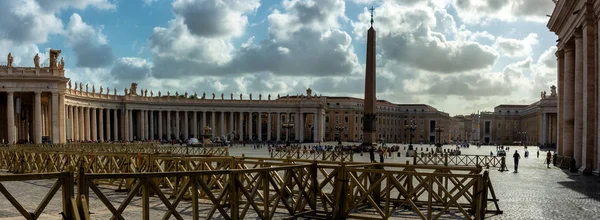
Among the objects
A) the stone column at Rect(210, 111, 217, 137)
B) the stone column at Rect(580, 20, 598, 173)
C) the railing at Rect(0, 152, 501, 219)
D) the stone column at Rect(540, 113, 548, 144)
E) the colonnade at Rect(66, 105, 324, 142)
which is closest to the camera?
the railing at Rect(0, 152, 501, 219)

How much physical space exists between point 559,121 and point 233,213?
31.5 metres

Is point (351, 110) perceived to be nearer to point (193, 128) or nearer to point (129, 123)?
point (193, 128)

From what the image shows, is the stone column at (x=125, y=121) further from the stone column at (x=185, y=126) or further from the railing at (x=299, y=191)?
the railing at (x=299, y=191)

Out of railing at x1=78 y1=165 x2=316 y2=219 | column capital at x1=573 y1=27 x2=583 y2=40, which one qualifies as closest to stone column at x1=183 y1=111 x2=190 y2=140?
column capital at x1=573 y1=27 x2=583 y2=40

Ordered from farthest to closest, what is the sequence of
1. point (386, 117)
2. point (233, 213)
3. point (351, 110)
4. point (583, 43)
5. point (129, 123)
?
point (386, 117)
point (351, 110)
point (129, 123)
point (583, 43)
point (233, 213)

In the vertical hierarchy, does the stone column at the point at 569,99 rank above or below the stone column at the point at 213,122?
above

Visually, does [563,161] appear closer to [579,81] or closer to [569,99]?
[569,99]

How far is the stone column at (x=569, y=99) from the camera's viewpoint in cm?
3219

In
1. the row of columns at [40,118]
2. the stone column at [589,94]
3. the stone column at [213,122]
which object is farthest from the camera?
the stone column at [213,122]

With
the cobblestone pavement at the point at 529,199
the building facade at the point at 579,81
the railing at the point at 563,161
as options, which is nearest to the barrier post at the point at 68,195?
the cobblestone pavement at the point at 529,199

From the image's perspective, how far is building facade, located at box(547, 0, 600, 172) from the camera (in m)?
26.0

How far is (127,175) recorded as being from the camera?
27.0 feet

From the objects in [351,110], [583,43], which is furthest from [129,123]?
[583,43]

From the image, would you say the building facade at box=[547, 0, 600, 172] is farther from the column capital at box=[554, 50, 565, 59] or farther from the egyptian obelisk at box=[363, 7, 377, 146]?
the egyptian obelisk at box=[363, 7, 377, 146]
